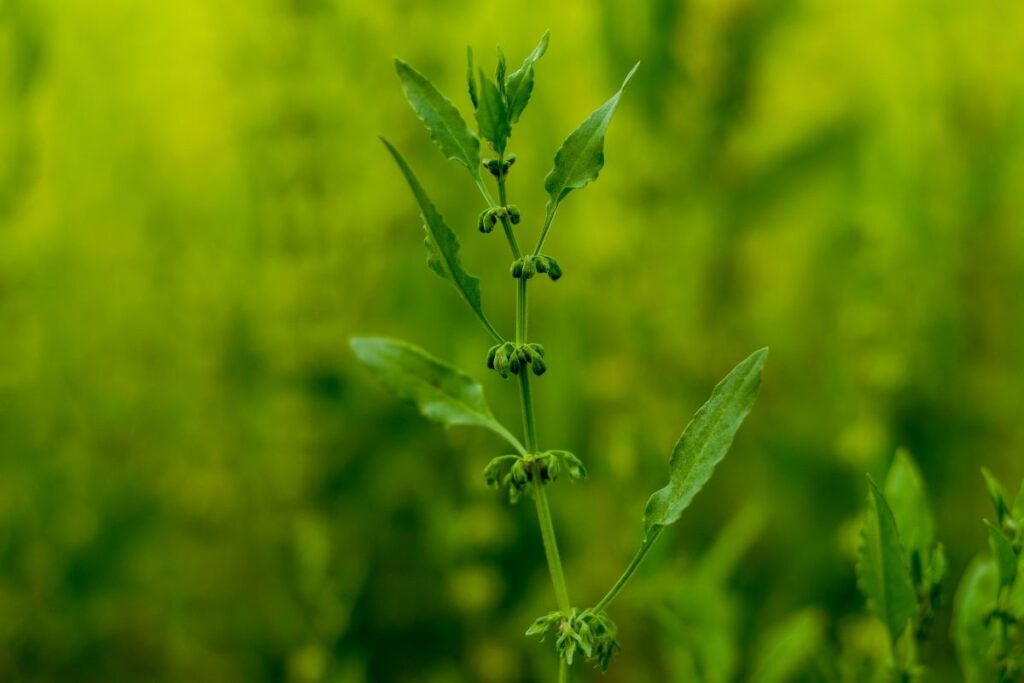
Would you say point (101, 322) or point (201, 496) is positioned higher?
point (101, 322)

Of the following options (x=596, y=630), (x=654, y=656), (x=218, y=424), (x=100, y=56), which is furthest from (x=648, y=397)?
(x=100, y=56)

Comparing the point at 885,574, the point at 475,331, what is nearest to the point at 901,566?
the point at 885,574

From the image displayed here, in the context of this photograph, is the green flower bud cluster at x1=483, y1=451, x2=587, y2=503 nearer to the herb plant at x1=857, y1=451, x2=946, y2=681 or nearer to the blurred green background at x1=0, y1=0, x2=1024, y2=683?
the herb plant at x1=857, y1=451, x2=946, y2=681

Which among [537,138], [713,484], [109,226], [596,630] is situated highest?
[109,226]

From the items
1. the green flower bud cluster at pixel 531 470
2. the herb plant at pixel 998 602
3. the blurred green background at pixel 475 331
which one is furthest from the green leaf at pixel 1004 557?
the blurred green background at pixel 475 331

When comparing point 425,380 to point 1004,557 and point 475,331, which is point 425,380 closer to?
point 1004,557

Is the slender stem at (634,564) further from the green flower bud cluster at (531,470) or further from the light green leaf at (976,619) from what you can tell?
the light green leaf at (976,619)

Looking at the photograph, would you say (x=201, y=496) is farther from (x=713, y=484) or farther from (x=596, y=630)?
(x=596, y=630)
